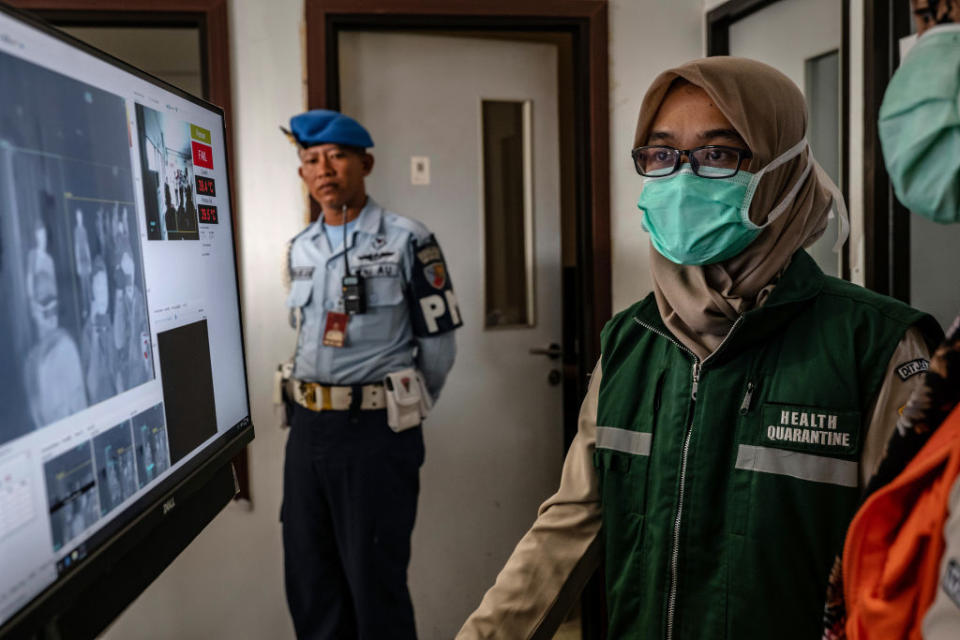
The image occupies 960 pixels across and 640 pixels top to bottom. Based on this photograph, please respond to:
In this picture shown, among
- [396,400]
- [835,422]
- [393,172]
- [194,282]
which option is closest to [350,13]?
[393,172]

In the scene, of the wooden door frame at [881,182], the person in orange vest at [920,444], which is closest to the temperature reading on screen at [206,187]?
the person in orange vest at [920,444]

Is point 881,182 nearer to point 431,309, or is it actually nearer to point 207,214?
point 431,309

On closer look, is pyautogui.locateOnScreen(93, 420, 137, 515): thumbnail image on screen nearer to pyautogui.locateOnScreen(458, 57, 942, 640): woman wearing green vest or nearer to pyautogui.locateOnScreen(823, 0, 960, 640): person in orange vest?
pyautogui.locateOnScreen(458, 57, 942, 640): woman wearing green vest

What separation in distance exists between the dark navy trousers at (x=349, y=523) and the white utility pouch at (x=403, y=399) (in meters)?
0.07

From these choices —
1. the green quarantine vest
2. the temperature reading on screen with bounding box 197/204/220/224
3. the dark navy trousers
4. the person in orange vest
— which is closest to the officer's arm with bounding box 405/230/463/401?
the dark navy trousers

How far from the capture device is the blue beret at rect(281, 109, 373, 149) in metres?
2.22

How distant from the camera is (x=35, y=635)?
542 mm

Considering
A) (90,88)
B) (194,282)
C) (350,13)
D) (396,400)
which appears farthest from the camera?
(350,13)

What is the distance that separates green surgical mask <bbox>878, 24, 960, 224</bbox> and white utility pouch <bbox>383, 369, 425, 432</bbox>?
1.68 meters

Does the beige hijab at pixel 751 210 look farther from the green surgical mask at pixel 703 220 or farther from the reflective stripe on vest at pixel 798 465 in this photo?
the reflective stripe on vest at pixel 798 465

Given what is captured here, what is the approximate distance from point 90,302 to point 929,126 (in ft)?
2.30

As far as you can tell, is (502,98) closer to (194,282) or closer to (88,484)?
(194,282)

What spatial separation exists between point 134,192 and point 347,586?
6.03ft

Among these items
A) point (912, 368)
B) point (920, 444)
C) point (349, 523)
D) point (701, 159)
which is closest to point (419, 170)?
point (349, 523)
